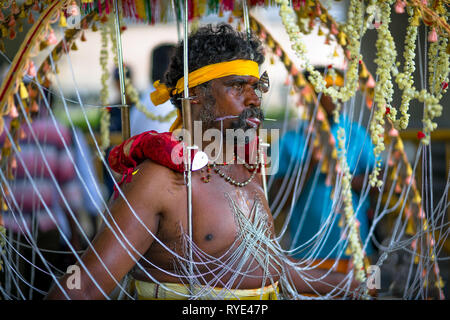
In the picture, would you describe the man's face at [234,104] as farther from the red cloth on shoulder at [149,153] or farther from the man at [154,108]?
the man at [154,108]

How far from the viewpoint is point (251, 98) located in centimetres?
167

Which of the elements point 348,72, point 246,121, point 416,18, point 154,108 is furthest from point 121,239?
point 154,108

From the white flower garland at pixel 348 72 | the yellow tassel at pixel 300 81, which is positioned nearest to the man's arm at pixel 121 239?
the white flower garland at pixel 348 72

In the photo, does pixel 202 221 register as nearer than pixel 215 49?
Yes

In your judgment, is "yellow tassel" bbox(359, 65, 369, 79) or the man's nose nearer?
the man's nose

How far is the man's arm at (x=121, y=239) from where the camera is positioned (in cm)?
148

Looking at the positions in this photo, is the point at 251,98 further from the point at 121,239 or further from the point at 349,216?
the point at 349,216

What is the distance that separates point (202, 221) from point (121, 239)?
0.25 m

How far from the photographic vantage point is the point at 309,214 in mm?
2541

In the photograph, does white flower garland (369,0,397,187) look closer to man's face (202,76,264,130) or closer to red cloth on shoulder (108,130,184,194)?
man's face (202,76,264,130)

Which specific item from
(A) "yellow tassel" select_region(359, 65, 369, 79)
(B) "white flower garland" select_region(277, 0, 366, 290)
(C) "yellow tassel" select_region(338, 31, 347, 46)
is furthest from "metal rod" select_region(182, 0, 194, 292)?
(A) "yellow tassel" select_region(359, 65, 369, 79)

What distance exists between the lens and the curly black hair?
5.56ft
